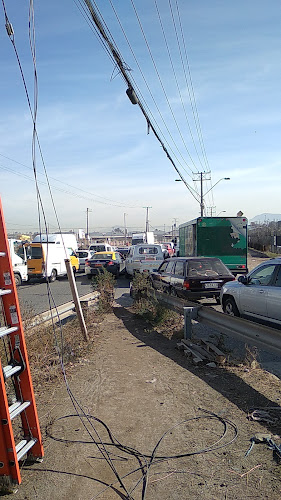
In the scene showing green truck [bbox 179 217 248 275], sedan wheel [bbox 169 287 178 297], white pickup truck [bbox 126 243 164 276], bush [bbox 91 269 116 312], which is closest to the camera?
bush [bbox 91 269 116 312]

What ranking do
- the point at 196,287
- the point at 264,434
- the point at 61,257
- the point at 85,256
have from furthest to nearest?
the point at 85,256, the point at 61,257, the point at 196,287, the point at 264,434

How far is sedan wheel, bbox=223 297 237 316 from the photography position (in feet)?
32.1

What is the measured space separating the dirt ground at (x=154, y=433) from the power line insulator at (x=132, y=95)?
5.53m

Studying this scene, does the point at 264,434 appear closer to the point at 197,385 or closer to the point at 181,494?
the point at 181,494

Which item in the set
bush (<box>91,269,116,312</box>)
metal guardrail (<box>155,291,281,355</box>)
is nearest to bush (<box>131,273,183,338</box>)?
metal guardrail (<box>155,291,281,355</box>)

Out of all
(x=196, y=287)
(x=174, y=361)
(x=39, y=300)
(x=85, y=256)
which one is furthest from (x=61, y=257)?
(x=174, y=361)

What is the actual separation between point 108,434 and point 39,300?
11.8m

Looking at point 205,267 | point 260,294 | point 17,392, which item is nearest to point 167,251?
point 205,267

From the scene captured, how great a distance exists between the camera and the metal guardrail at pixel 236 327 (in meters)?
5.41

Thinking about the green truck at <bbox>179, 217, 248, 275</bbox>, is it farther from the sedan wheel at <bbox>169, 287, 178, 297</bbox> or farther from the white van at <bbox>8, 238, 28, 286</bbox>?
the white van at <bbox>8, 238, 28, 286</bbox>

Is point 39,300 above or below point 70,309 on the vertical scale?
below

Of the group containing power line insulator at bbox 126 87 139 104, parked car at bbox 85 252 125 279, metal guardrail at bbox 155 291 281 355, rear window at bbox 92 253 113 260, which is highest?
power line insulator at bbox 126 87 139 104

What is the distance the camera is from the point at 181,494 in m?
3.04

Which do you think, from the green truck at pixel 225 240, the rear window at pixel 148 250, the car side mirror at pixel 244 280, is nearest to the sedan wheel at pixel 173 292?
the car side mirror at pixel 244 280
